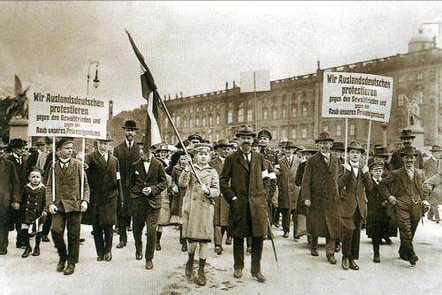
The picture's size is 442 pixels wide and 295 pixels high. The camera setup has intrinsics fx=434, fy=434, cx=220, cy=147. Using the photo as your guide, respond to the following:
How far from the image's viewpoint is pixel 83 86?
22.6 ft

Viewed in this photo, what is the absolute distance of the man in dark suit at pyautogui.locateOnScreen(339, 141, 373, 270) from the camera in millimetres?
6137

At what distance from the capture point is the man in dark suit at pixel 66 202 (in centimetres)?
568

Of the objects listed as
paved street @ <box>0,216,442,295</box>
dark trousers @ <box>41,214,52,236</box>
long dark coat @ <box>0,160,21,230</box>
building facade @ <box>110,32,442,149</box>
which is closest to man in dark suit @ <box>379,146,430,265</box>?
paved street @ <box>0,216,442,295</box>

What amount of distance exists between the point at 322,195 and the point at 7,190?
4.95 metres

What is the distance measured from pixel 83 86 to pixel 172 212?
104 inches

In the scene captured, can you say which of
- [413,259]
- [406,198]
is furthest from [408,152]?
[413,259]

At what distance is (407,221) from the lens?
626 centimetres

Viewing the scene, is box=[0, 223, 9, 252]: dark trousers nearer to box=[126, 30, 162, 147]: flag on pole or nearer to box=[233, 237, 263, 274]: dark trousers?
box=[126, 30, 162, 147]: flag on pole

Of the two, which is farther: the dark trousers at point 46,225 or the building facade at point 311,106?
the building facade at point 311,106

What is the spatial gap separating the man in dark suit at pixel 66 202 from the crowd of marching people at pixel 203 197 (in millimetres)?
13

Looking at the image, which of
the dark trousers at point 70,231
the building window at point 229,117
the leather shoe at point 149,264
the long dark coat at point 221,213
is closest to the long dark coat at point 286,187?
the long dark coat at point 221,213

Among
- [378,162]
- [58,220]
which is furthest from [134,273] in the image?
[378,162]

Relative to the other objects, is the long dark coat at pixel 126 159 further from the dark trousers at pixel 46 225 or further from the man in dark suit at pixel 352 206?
the man in dark suit at pixel 352 206

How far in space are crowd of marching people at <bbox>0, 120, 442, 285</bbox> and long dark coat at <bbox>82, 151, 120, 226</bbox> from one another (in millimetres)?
15
